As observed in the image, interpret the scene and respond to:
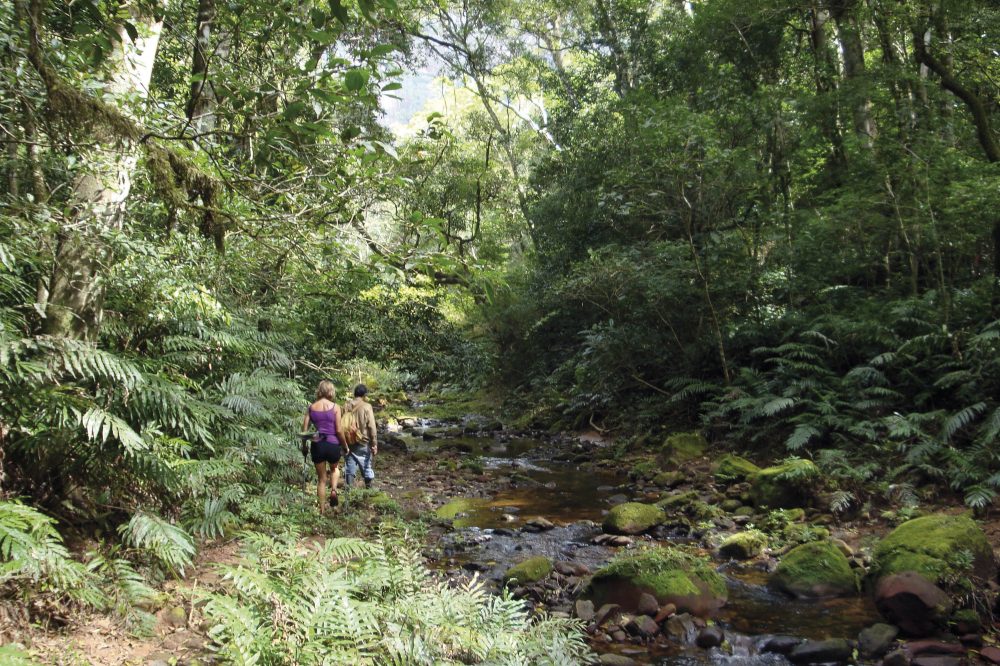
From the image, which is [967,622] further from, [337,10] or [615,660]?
[337,10]

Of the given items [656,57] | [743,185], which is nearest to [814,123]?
[743,185]

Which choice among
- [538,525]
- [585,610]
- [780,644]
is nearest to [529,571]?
[585,610]

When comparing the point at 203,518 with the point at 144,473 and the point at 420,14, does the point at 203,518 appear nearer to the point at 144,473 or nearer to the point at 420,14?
the point at 144,473

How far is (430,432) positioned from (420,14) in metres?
12.8

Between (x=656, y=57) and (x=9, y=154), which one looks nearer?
(x=9, y=154)

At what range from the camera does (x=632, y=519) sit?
27.5 ft

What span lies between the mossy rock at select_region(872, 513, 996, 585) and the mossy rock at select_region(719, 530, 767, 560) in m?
1.42

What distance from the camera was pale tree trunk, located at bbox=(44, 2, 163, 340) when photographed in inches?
161

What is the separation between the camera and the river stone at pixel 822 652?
494cm

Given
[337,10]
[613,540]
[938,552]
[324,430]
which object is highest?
[337,10]

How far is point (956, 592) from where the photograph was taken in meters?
5.37

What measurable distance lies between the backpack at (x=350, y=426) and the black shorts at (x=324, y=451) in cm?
73

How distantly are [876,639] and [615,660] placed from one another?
211 centimetres

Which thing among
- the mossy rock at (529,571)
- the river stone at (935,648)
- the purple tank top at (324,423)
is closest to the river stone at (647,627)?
the mossy rock at (529,571)
